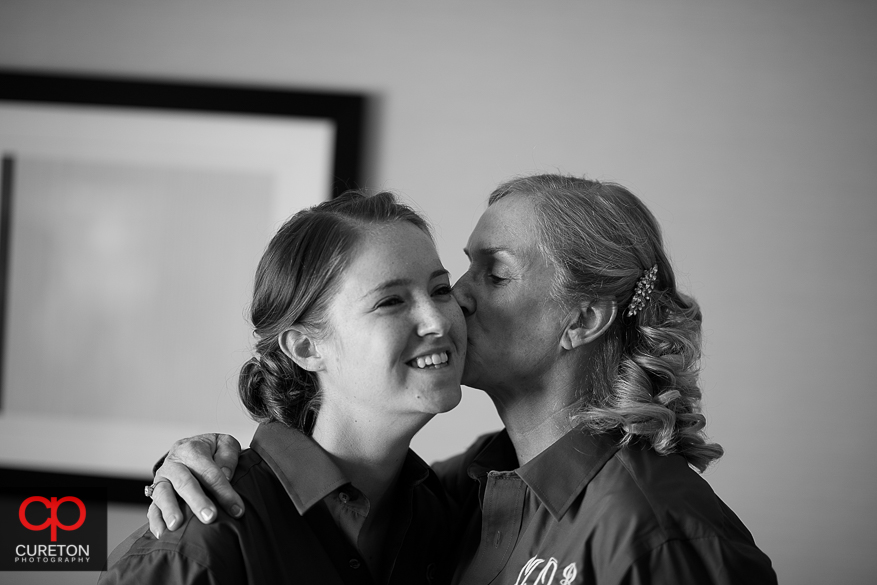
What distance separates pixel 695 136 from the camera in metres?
2.66

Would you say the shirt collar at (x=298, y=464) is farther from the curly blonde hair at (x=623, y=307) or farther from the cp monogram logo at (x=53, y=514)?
the cp monogram logo at (x=53, y=514)

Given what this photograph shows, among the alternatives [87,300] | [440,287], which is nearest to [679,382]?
[440,287]

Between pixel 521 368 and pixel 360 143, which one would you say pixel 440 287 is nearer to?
pixel 521 368

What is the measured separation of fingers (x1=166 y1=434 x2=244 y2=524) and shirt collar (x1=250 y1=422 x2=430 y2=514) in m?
0.07

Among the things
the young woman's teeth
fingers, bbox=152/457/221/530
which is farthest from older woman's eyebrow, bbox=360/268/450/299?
fingers, bbox=152/457/221/530

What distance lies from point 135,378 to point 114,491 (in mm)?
390

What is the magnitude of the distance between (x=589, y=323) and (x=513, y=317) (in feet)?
0.58

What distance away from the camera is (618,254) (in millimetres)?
1698

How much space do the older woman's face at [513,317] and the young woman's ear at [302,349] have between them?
1.12 ft

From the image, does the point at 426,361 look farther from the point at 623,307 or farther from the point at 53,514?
the point at 53,514

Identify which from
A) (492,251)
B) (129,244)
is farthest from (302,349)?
(129,244)

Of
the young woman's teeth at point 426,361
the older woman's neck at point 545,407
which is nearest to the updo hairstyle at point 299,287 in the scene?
the young woman's teeth at point 426,361

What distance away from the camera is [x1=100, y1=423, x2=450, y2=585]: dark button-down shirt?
131 centimetres

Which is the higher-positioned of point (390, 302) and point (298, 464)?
point (390, 302)
